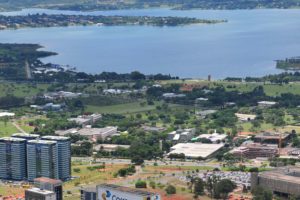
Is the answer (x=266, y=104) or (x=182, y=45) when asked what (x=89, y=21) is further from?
(x=266, y=104)

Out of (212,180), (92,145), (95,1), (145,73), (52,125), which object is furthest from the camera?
(95,1)

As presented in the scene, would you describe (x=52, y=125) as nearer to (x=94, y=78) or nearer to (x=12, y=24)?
(x=94, y=78)

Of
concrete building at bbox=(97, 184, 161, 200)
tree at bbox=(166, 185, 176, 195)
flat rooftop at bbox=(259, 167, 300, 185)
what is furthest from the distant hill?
concrete building at bbox=(97, 184, 161, 200)

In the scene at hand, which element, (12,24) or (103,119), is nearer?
(103,119)

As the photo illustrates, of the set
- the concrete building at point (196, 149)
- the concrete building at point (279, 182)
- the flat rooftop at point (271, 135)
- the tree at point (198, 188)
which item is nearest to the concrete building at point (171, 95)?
the flat rooftop at point (271, 135)

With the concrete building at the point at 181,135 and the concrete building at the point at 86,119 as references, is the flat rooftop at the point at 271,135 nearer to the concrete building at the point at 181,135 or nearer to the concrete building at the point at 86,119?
the concrete building at the point at 181,135

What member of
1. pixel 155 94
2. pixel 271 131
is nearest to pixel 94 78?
pixel 155 94
